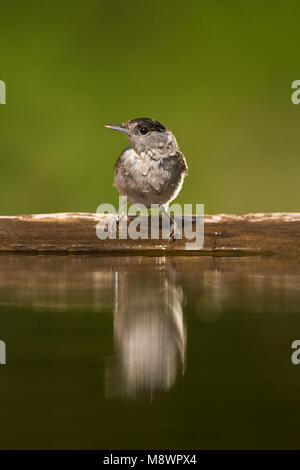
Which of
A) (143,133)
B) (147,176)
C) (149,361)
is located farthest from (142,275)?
(149,361)

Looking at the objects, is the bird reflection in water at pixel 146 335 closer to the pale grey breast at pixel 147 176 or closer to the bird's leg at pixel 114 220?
the bird's leg at pixel 114 220

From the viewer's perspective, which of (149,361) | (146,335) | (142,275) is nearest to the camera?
(149,361)

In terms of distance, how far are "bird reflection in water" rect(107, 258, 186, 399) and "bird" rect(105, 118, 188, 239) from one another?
827 millimetres

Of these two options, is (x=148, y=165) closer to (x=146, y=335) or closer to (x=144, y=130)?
(x=144, y=130)

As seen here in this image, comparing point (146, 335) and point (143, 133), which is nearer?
point (146, 335)

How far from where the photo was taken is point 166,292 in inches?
101

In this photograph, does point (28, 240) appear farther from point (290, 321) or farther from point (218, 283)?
point (290, 321)

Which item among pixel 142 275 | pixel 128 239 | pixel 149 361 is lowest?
pixel 149 361

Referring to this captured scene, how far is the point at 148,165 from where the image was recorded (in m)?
3.73

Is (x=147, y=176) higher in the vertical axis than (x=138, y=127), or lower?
lower

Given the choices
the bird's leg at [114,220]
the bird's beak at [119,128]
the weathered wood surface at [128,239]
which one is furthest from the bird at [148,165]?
the weathered wood surface at [128,239]

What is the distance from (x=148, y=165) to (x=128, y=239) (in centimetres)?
47

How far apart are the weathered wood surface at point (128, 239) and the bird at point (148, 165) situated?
32 centimetres

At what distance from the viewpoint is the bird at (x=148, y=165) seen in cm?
370
